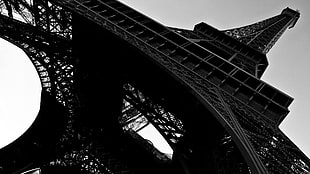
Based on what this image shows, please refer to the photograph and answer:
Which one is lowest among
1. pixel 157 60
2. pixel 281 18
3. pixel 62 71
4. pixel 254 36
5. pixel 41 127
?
pixel 41 127

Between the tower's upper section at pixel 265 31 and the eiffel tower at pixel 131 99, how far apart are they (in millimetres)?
5812

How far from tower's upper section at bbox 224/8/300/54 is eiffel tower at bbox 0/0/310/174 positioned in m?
5.81

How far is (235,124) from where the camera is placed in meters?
10.4

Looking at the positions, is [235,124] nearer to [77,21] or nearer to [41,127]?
[77,21]

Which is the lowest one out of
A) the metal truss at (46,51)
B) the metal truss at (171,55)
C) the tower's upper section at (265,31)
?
the metal truss at (46,51)

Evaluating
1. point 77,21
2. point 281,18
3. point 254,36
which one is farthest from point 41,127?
point 281,18

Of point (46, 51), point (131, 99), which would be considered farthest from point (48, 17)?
point (131, 99)

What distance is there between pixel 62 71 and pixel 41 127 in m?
4.25

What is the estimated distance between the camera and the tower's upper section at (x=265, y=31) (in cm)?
3136

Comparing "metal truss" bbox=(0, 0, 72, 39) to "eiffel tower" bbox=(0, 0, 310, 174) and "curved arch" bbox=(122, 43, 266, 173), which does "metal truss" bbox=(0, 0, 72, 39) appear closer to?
"eiffel tower" bbox=(0, 0, 310, 174)

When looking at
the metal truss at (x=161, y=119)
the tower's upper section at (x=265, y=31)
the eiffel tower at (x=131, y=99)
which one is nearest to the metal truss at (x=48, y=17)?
the eiffel tower at (x=131, y=99)

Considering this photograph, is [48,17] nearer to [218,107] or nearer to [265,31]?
[218,107]

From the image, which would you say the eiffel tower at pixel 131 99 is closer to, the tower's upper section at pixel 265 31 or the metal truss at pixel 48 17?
the metal truss at pixel 48 17

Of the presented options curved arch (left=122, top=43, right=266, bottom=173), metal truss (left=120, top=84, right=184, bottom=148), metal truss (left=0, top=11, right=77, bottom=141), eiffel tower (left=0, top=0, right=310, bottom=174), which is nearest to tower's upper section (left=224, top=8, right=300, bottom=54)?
eiffel tower (left=0, top=0, right=310, bottom=174)
